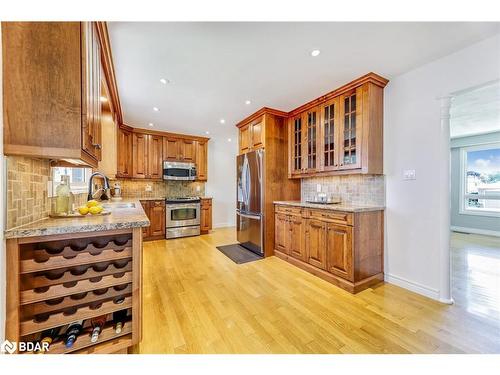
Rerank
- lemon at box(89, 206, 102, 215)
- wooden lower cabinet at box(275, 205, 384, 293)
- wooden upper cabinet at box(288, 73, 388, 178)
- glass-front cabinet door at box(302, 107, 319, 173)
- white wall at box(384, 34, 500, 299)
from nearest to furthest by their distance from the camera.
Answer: lemon at box(89, 206, 102, 215), white wall at box(384, 34, 500, 299), wooden lower cabinet at box(275, 205, 384, 293), wooden upper cabinet at box(288, 73, 388, 178), glass-front cabinet door at box(302, 107, 319, 173)

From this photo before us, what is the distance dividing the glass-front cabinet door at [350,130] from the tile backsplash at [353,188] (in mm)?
348

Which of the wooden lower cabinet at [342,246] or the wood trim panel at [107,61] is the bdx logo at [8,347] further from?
the wooden lower cabinet at [342,246]

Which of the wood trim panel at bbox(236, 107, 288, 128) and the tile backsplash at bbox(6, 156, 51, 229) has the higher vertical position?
the wood trim panel at bbox(236, 107, 288, 128)

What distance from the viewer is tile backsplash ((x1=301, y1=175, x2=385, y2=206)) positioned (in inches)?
99.5

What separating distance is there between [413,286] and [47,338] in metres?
3.16

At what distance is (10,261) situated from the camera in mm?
974

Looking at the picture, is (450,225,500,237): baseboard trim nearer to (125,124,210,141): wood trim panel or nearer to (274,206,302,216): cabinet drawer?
(274,206,302,216): cabinet drawer

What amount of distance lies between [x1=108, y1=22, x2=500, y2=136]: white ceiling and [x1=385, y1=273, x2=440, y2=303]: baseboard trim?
2370 millimetres

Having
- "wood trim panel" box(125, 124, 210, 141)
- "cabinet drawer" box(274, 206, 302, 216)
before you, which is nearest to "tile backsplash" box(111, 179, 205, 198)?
"wood trim panel" box(125, 124, 210, 141)

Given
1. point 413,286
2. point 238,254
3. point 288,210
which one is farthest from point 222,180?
point 413,286

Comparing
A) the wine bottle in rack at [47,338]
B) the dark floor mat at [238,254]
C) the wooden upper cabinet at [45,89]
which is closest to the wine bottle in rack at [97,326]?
the wine bottle in rack at [47,338]

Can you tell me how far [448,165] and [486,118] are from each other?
10.3ft

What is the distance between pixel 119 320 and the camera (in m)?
1.33
